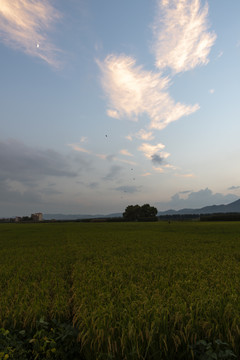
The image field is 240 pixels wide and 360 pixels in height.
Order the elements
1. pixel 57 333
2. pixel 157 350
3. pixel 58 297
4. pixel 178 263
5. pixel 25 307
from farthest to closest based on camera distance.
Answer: pixel 178 263 < pixel 58 297 < pixel 25 307 < pixel 57 333 < pixel 157 350

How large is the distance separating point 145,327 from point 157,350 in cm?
39

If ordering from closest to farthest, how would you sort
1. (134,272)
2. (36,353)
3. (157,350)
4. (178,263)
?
(157,350), (36,353), (134,272), (178,263)

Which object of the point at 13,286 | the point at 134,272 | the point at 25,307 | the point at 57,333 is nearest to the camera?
the point at 57,333

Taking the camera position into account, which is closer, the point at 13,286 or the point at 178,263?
the point at 13,286

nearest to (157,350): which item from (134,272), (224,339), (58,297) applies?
(224,339)

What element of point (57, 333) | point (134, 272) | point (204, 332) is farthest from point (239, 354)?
point (134, 272)

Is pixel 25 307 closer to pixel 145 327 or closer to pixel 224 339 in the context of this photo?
pixel 145 327

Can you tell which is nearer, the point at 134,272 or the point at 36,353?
the point at 36,353

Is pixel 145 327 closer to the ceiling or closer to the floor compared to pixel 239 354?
closer to the ceiling

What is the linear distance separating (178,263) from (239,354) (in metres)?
7.16

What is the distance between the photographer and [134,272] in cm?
895

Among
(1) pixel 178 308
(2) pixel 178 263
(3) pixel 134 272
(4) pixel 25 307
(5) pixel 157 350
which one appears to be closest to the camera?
(5) pixel 157 350

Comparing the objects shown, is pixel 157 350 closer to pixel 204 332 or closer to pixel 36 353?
pixel 204 332

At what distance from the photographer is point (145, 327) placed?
4055mm
